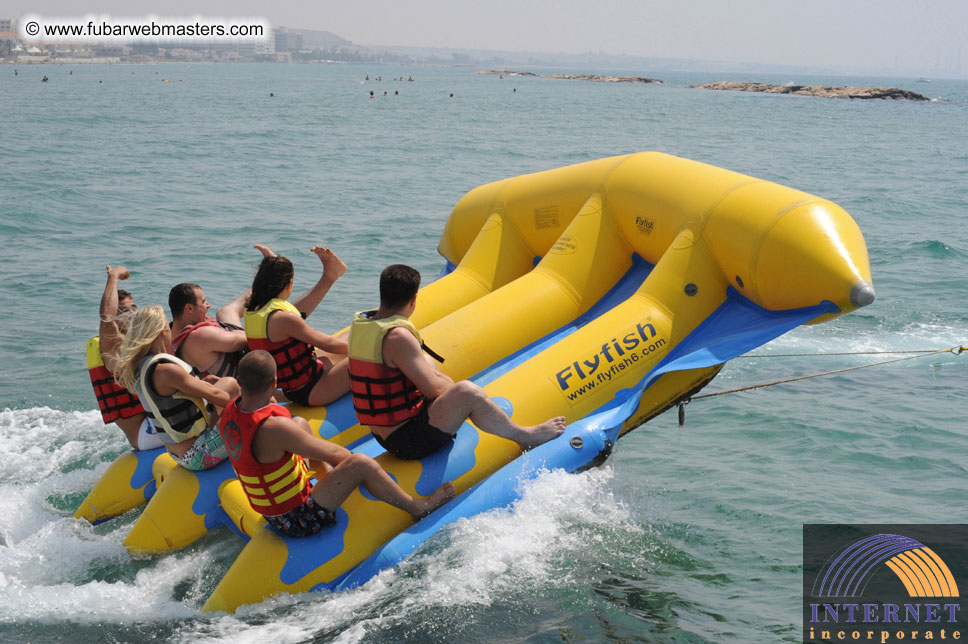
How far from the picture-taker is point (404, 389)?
416cm

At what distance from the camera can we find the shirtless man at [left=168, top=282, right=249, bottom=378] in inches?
185

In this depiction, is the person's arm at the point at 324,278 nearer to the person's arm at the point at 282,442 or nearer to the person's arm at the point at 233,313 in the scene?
the person's arm at the point at 233,313

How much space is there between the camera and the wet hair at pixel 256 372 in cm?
361

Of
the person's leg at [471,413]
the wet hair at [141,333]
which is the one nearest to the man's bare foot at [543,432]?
the person's leg at [471,413]

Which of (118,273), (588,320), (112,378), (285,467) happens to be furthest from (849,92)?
(285,467)

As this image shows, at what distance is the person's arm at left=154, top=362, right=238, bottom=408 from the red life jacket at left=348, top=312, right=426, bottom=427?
0.76 m

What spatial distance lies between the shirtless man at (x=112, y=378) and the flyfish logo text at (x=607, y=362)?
2.33 meters

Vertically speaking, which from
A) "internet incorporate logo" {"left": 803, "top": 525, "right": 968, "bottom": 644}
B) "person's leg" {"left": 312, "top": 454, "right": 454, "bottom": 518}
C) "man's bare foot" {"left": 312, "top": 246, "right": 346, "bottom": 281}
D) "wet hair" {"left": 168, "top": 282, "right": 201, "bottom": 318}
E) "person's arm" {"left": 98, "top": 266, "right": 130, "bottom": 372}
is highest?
"man's bare foot" {"left": 312, "top": 246, "right": 346, "bottom": 281}

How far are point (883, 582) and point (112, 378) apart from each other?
4.46m

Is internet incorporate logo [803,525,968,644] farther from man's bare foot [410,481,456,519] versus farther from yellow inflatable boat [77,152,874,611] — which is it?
man's bare foot [410,481,456,519]

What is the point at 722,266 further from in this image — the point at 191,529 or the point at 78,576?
the point at 78,576

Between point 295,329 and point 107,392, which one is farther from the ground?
point 295,329

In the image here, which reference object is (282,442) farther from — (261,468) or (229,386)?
(229,386)

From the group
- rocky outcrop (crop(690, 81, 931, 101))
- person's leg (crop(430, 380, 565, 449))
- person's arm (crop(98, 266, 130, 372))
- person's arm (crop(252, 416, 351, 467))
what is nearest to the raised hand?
person's arm (crop(98, 266, 130, 372))
